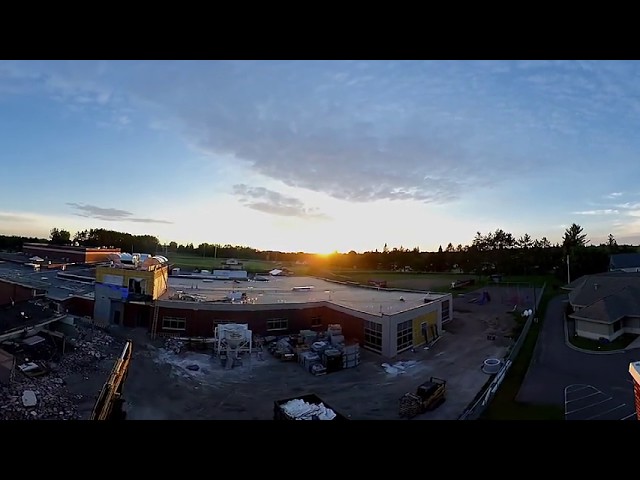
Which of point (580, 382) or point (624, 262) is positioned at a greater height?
point (624, 262)

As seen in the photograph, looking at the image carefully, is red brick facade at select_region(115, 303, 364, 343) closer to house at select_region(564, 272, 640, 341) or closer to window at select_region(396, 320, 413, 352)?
window at select_region(396, 320, 413, 352)

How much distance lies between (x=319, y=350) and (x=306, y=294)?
18.1 feet

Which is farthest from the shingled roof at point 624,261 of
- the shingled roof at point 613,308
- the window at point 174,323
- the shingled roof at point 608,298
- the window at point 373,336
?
the window at point 174,323

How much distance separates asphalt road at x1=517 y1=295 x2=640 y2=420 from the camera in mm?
7515

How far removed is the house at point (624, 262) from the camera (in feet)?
78.1

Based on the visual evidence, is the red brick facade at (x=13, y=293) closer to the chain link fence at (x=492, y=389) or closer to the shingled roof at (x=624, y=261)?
the chain link fence at (x=492, y=389)

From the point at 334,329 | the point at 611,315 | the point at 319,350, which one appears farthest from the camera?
the point at 334,329

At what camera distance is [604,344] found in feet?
40.1

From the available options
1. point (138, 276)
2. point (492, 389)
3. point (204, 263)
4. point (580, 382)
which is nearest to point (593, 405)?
point (580, 382)

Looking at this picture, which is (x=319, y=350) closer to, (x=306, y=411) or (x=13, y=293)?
(x=306, y=411)
